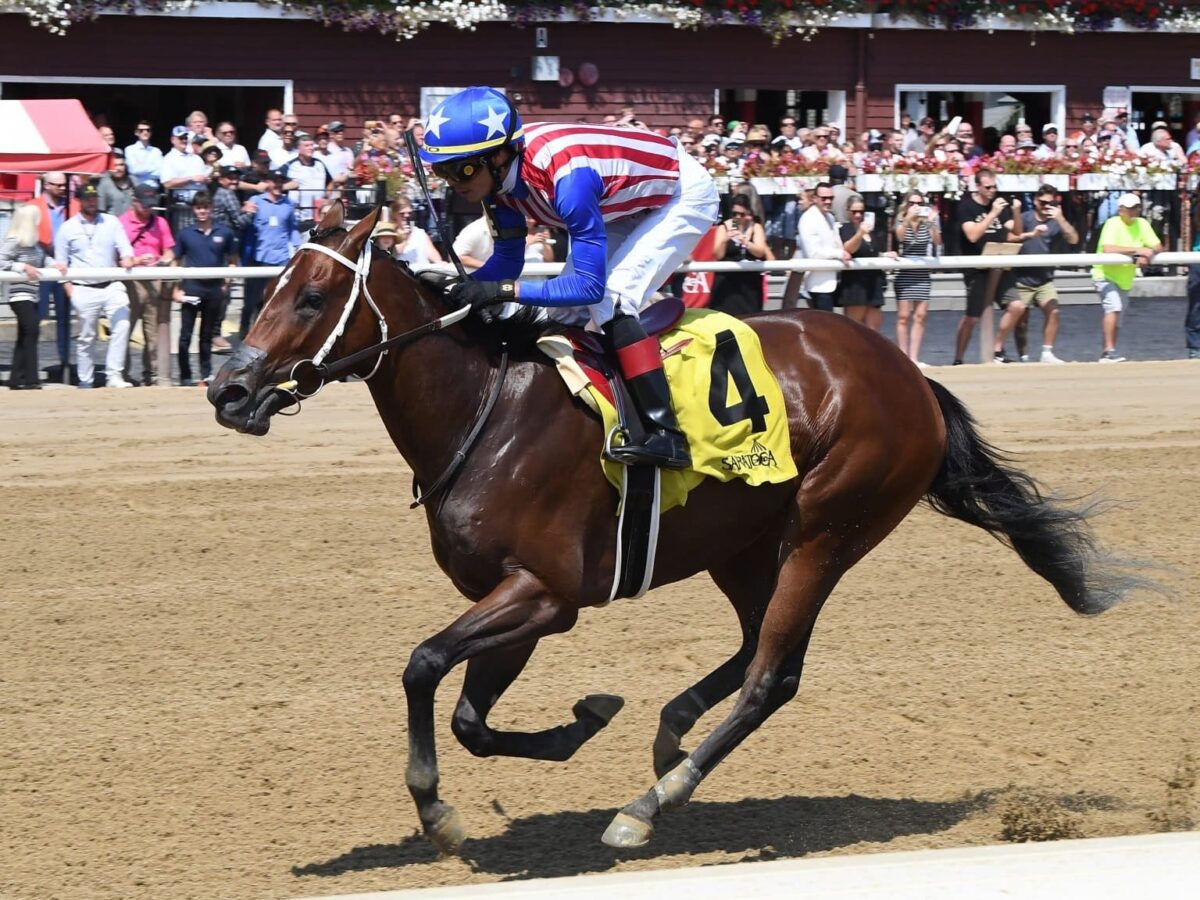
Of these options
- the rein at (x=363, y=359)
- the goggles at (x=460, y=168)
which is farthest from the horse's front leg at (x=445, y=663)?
the goggles at (x=460, y=168)

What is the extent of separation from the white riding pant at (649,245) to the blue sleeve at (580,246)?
186mm

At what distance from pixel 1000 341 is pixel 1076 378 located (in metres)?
0.72

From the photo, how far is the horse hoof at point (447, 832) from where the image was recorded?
13.5ft

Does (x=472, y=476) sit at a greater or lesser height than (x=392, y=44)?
lesser

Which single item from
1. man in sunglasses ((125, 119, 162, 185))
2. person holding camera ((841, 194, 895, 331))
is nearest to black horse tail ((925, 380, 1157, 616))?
person holding camera ((841, 194, 895, 331))

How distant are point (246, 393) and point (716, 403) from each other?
4.24 ft

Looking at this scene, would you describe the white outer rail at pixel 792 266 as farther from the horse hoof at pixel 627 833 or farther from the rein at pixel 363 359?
the horse hoof at pixel 627 833

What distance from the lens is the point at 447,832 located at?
411 centimetres

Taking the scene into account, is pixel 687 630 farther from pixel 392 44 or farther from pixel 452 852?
pixel 392 44

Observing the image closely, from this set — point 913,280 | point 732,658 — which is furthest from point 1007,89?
point 732,658

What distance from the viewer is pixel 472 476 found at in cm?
427

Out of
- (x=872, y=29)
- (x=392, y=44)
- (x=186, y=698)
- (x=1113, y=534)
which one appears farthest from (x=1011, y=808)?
(x=872, y=29)

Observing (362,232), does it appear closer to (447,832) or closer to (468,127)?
(468,127)

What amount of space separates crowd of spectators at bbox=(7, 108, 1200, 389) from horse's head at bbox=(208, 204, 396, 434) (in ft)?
17.1
